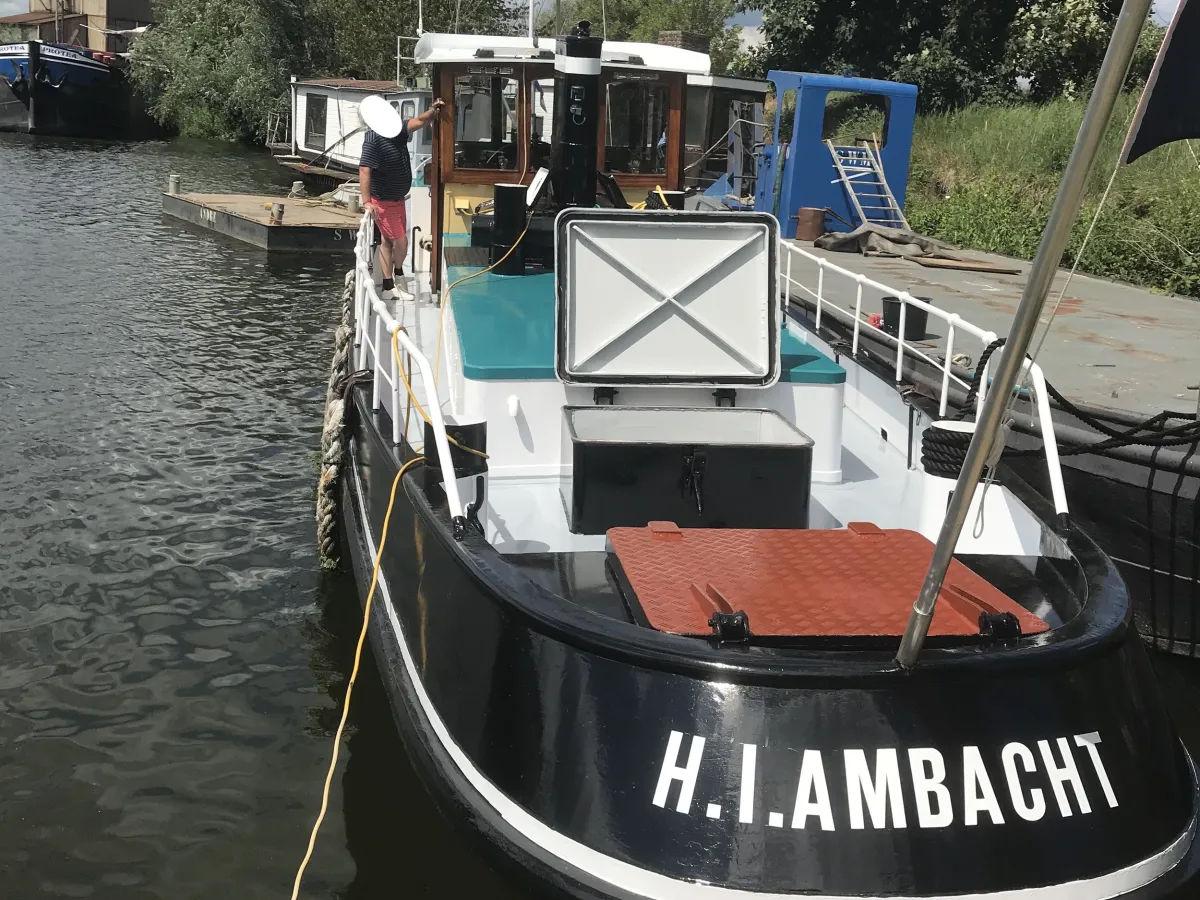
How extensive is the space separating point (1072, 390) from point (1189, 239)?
7.15 metres

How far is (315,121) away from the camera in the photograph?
3638 cm

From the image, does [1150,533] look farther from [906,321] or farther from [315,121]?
[315,121]

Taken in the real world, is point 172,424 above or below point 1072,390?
below

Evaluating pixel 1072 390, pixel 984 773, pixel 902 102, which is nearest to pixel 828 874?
pixel 984 773

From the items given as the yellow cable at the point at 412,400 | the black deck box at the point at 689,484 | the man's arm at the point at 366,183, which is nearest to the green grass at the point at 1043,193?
the man's arm at the point at 366,183

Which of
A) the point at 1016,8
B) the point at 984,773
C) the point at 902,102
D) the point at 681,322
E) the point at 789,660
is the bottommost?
the point at 984,773

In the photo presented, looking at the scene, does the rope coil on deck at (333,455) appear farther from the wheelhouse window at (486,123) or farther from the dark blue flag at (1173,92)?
the dark blue flag at (1173,92)

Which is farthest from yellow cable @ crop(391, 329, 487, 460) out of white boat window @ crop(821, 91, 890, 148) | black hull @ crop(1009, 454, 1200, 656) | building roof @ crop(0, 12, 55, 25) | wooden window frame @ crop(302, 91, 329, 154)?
building roof @ crop(0, 12, 55, 25)

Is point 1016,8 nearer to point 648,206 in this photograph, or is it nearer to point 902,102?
point 902,102

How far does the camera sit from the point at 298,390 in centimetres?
1309

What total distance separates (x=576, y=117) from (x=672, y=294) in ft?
7.30

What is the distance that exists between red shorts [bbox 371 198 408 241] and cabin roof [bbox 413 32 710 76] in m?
1.15

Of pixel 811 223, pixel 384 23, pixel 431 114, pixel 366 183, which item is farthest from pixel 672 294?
pixel 384 23

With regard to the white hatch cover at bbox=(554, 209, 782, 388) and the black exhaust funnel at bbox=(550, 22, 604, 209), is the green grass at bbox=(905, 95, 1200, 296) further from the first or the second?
the white hatch cover at bbox=(554, 209, 782, 388)
